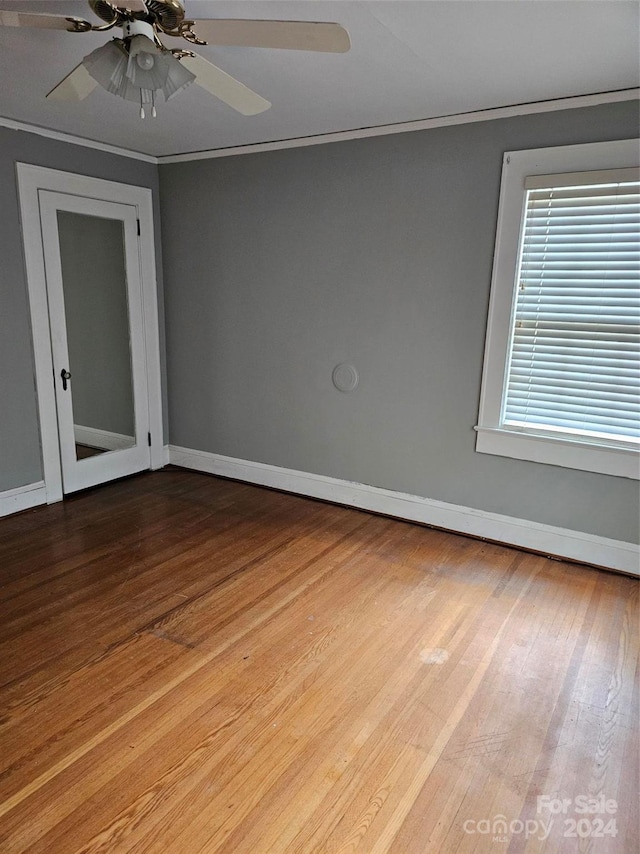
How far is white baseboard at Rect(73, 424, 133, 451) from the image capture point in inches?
159

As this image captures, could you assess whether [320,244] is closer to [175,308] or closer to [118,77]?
[175,308]

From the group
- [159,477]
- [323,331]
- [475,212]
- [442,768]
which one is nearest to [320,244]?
[323,331]

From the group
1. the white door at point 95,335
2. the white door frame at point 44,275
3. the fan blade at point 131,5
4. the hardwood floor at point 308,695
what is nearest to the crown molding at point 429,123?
the white door frame at point 44,275

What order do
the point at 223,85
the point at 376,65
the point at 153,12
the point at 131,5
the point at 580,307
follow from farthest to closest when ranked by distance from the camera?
1. the point at 580,307
2. the point at 376,65
3. the point at 223,85
4. the point at 153,12
5. the point at 131,5

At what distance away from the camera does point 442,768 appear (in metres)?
1.80

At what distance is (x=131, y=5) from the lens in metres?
1.61

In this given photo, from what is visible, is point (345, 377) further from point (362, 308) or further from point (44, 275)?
point (44, 275)

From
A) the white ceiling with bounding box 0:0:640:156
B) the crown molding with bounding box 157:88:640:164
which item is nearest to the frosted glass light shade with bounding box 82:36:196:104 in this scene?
the white ceiling with bounding box 0:0:640:156

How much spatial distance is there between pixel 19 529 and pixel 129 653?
64.6 inches

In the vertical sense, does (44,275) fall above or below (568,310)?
above

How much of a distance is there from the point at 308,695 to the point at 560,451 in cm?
194

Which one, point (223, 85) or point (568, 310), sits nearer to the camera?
point (223, 85)

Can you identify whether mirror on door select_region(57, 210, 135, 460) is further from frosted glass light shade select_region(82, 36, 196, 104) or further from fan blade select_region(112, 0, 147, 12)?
fan blade select_region(112, 0, 147, 12)

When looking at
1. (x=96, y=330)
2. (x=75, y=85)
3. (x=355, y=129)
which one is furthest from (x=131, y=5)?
(x=96, y=330)
